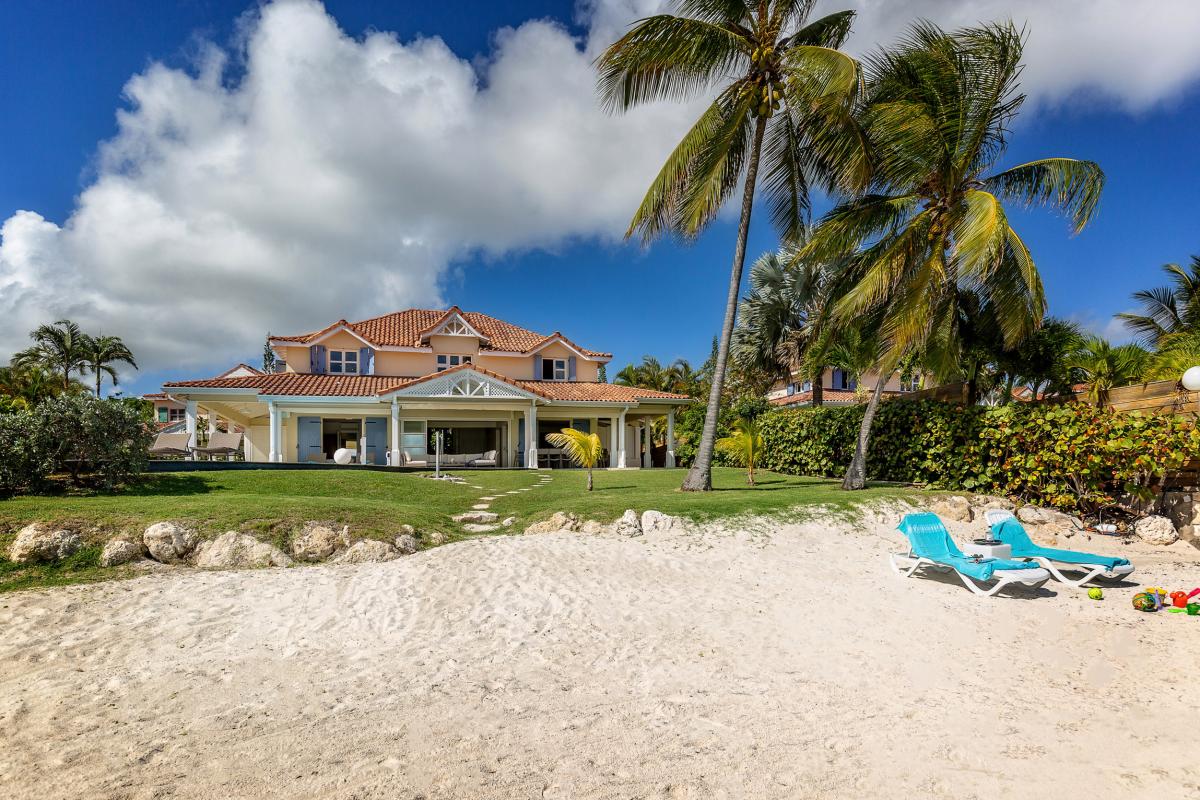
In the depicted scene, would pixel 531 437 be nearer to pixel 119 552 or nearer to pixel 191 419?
pixel 191 419

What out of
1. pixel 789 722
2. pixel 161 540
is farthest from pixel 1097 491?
pixel 161 540

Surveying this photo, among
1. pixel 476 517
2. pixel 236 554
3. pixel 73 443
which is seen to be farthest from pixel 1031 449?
pixel 73 443

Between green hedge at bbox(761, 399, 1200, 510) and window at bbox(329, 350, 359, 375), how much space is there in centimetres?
2211

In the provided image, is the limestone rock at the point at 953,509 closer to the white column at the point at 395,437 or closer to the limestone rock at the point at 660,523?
the limestone rock at the point at 660,523

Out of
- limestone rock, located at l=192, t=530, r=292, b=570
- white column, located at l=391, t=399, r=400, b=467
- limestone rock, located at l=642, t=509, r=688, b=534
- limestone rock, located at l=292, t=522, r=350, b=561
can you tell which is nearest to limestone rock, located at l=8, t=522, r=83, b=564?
limestone rock, located at l=192, t=530, r=292, b=570

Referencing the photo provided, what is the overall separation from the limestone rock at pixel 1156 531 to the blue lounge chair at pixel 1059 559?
10.2 feet

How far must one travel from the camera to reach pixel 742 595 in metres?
7.69

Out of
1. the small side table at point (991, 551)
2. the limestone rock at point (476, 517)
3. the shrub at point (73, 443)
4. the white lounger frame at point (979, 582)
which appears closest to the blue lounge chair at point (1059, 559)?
the small side table at point (991, 551)

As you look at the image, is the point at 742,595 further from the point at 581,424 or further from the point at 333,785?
the point at 581,424

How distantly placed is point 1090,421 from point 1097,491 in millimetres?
1372

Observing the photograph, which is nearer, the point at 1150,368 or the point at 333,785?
the point at 333,785

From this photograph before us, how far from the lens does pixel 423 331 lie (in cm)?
2931

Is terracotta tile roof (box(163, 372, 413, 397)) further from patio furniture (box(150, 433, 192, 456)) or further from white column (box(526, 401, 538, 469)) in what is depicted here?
white column (box(526, 401, 538, 469))

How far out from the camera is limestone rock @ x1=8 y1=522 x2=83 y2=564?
7.38 metres
